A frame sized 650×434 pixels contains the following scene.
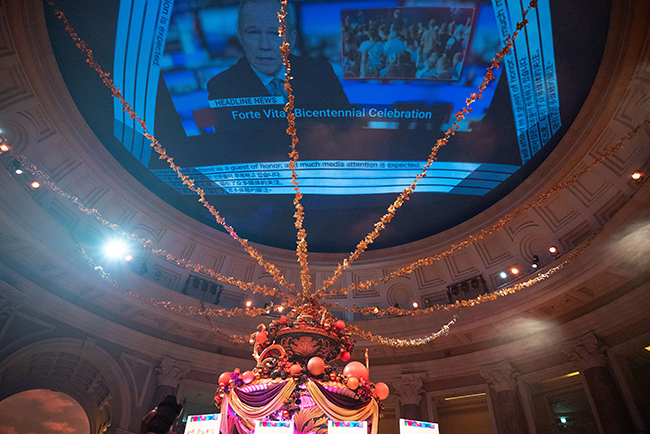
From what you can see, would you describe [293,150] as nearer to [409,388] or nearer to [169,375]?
[169,375]

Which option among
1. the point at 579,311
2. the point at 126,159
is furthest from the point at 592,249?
the point at 126,159

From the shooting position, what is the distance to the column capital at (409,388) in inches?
433

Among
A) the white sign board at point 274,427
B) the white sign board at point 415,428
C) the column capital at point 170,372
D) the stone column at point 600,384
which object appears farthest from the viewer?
the column capital at point 170,372

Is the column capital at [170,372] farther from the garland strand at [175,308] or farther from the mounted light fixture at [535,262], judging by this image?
the mounted light fixture at [535,262]

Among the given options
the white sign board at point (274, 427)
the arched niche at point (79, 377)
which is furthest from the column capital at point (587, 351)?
the arched niche at point (79, 377)

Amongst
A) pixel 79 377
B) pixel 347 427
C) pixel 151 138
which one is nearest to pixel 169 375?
pixel 79 377

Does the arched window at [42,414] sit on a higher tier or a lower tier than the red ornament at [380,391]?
higher

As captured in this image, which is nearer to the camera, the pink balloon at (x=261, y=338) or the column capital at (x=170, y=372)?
the pink balloon at (x=261, y=338)

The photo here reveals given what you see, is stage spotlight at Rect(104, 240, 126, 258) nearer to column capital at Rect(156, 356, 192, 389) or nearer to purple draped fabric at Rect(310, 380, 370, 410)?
column capital at Rect(156, 356, 192, 389)

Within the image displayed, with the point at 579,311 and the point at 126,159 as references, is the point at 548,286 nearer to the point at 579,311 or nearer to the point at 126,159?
the point at 579,311

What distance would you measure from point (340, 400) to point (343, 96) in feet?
25.8

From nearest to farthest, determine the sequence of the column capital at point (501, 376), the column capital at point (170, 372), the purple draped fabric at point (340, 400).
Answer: the purple draped fabric at point (340, 400), the column capital at point (501, 376), the column capital at point (170, 372)

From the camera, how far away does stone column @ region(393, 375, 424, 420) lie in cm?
1086

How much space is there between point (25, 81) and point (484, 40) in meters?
11.0
